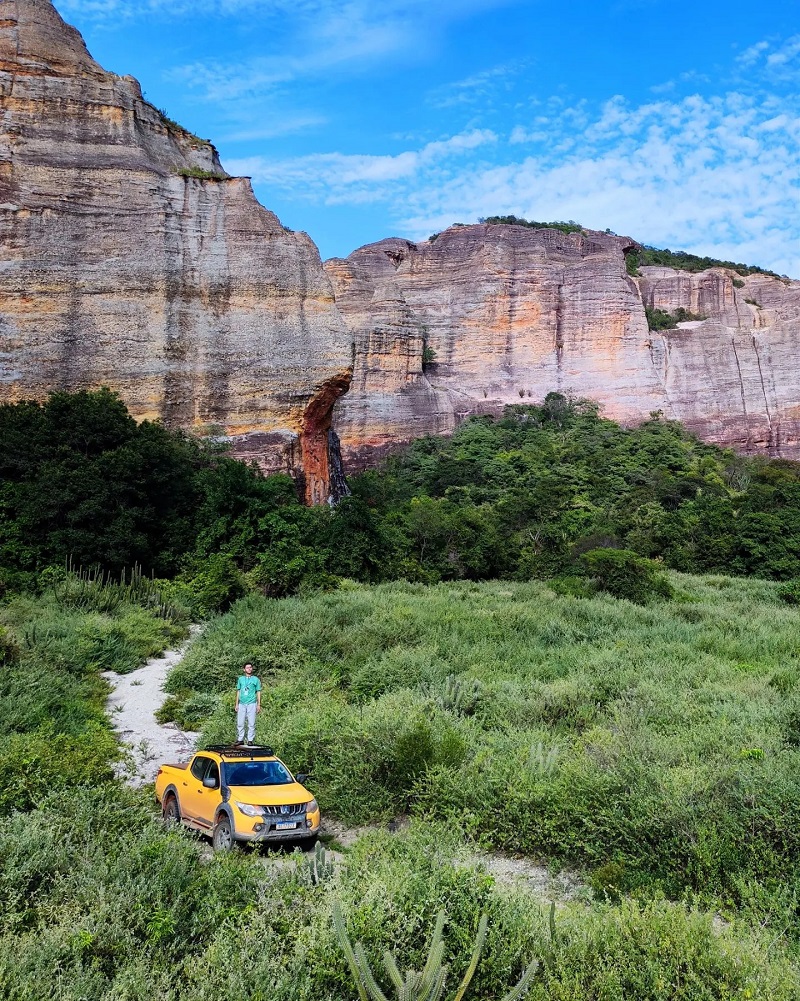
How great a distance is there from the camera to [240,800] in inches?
270

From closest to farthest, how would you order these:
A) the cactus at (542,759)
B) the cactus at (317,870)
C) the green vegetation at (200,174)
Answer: the cactus at (317,870) < the cactus at (542,759) < the green vegetation at (200,174)

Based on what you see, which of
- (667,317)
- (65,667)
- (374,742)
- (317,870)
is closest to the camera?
(317,870)

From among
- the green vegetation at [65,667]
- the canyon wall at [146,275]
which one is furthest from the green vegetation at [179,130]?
the green vegetation at [65,667]

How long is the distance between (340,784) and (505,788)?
1.91 meters

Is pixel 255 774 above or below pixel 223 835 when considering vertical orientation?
above

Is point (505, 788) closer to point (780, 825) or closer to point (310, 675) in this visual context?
point (780, 825)

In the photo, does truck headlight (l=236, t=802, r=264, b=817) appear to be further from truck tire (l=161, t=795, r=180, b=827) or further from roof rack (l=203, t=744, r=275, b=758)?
truck tire (l=161, t=795, r=180, b=827)

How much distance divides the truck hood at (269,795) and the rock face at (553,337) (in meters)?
48.4

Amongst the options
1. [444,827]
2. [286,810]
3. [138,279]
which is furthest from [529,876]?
[138,279]

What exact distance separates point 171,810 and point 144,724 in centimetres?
417

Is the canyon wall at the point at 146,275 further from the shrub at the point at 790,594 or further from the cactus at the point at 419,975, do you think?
the cactus at the point at 419,975

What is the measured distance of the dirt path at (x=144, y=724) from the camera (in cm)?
969

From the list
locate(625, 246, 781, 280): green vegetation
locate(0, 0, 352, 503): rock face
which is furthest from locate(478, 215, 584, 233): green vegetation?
locate(0, 0, 352, 503): rock face

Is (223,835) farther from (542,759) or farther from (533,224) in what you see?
(533,224)
